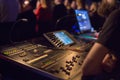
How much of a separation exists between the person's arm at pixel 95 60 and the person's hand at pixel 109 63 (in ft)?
0.12

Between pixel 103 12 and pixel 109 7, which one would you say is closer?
pixel 109 7

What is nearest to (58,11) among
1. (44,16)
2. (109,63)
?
(44,16)

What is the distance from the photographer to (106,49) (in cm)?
116

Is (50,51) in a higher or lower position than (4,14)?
lower

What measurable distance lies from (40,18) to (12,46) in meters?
2.35

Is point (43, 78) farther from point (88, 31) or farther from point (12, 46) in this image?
point (88, 31)

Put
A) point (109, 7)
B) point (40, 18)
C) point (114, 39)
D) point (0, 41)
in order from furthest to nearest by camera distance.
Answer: point (40, 18), point (0, 41), point (109, 7), point (114, 39)

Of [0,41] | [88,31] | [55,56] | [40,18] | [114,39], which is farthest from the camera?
[40,18]

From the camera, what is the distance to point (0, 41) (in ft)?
7.09

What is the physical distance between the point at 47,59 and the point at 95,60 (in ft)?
1.67

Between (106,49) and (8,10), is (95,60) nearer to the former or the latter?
(106,49)

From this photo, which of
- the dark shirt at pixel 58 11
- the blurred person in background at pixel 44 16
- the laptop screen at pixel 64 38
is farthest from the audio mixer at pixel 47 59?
the dark shirt at pixel 58 11

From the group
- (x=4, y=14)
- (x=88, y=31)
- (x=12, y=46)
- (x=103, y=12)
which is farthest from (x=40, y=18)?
(x=103, y=12)

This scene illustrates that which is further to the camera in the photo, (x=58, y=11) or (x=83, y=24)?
(x=58, y=11)
